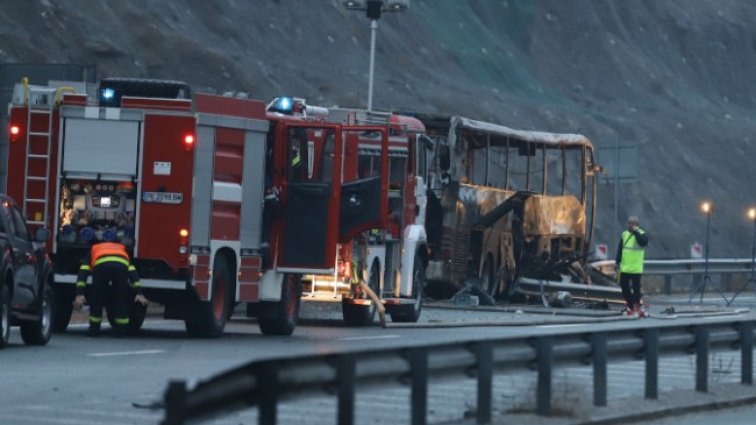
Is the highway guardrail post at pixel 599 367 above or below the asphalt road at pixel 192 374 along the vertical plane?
above

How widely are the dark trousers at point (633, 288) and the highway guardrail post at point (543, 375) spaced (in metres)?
18.9

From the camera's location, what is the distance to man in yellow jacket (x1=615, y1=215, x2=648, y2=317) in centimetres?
3228

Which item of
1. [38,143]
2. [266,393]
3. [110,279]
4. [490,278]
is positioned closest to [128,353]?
[110,279]

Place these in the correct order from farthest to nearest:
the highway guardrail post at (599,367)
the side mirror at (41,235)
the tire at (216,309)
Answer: the tire at (216,309) → the side mirror at (41,235) → the highway guardrail post at (599,367)

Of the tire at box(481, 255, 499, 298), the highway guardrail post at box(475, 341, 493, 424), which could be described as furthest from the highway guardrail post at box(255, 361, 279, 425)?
the tire at box(481, 255, 499, 298)

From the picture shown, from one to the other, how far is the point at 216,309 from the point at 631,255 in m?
11.3

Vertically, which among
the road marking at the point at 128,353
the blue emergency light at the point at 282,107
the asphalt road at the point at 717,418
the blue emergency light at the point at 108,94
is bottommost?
the asphalt road at the point at 717,418

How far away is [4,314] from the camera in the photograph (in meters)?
20.0

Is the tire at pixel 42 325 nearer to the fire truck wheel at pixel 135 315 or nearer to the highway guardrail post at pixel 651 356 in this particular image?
Result: the fire truck wheel at pixel 135 315

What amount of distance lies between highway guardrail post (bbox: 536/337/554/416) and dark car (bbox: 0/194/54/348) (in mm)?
8174

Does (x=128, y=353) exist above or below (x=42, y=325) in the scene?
below

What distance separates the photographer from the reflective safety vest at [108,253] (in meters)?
22.1

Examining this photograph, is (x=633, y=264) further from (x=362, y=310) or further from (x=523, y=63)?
(x=523, y=63)

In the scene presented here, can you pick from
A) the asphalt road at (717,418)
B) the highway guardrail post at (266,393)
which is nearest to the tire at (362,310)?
the asphalt road at (717,418)
